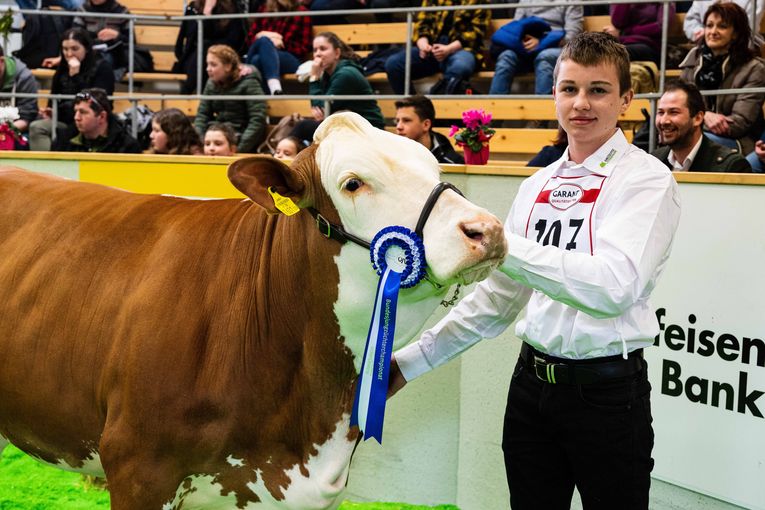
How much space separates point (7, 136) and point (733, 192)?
5251 mm

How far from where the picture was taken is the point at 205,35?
8586 mm

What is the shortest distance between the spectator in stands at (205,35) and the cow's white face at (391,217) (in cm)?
665

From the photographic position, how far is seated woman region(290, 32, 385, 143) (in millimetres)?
6309

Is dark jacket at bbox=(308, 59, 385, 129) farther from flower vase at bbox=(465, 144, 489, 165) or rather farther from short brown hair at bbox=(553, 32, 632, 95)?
short brown hair at bbox=(553, 32, 632, 95)

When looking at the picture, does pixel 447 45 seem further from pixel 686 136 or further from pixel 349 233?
pixel 349 233

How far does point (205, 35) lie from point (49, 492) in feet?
17.5

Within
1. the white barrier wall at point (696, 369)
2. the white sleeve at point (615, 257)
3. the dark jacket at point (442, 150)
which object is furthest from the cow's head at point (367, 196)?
the dark jacket at point (442, 150)

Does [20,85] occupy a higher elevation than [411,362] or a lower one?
higher

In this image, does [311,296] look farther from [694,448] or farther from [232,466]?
[694,448]

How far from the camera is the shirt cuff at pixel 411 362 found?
2.52 meters

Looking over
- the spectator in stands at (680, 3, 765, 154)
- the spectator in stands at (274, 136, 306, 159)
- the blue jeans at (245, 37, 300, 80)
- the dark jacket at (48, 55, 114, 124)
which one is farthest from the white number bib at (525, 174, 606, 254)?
the dark jacket at (48, 55, 114, 124)

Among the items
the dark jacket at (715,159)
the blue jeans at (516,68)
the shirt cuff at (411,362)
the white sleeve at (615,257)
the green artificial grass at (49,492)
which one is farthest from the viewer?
the blue jeans at (516,68)

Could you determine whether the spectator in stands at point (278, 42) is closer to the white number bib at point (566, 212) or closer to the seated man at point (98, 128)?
the seated man at point (98, 128)

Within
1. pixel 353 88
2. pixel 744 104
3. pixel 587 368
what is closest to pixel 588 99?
pixel 587 368
